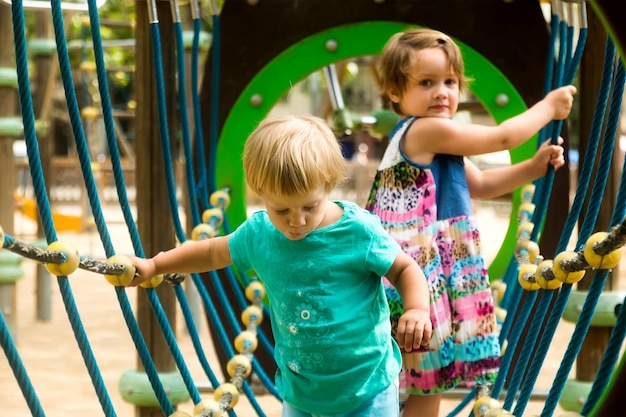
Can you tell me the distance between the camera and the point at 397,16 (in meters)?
3.00

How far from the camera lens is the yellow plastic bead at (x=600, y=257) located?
4.58 ft

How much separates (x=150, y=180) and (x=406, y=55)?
0.90 metres

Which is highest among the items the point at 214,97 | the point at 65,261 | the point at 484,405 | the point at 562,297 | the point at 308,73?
the point at 308,73

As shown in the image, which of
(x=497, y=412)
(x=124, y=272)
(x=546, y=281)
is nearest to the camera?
(x=124, y=272)

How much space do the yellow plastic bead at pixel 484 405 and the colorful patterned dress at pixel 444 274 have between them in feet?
0.14

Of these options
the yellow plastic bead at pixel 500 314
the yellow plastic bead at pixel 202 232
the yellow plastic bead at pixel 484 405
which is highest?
the yellow plastic bead at pixel 202 232

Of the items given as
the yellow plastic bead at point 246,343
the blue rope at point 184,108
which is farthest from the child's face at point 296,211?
the blue rope at point 184,108

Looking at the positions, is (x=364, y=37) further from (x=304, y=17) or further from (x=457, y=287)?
(x=457, y=287)

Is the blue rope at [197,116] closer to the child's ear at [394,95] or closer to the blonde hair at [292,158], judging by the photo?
the child's ear at [394,95]

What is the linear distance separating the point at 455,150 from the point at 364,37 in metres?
1.10

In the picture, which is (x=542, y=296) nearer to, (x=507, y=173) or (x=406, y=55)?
(x=507, y=173)

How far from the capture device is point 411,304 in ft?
4.92

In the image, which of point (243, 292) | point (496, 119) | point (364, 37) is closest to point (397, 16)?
point (364, 37)

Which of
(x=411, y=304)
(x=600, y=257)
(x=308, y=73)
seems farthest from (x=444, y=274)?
(x=308, y=73)
